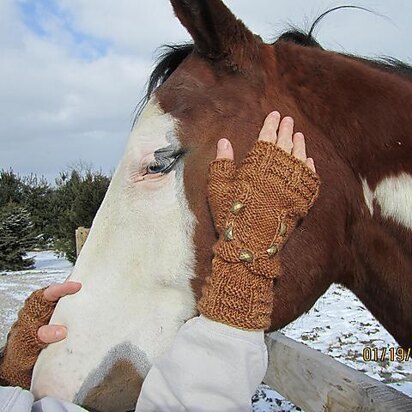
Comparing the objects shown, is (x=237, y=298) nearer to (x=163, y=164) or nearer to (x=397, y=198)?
(x=163, y=164)

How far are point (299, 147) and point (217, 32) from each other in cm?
45

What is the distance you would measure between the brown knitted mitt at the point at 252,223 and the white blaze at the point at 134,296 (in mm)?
131

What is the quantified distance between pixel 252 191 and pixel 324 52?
0.61 metres

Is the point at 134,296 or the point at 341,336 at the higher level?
the point at 134,296

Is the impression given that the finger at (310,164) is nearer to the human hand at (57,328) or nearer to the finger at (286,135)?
the finger at (286,135)

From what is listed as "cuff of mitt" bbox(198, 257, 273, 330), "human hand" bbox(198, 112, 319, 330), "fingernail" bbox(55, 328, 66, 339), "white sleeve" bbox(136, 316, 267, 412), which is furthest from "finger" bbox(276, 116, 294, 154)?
"fingernail" bbox(55, 328, 66, 339)

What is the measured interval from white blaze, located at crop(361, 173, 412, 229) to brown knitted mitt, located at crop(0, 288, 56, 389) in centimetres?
111

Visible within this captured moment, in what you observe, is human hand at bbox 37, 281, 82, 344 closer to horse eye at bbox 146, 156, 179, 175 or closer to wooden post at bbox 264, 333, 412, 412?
horse eye at bbox 146, 156, 179, 175

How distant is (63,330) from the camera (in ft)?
4.79

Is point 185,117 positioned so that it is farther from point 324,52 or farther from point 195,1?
point 324,52

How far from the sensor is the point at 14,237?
51.0 ft

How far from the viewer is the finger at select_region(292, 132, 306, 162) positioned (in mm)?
1436

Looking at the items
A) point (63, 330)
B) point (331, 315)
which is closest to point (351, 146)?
point (63, 330)

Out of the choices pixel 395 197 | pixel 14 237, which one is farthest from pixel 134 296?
pixel 14 237
